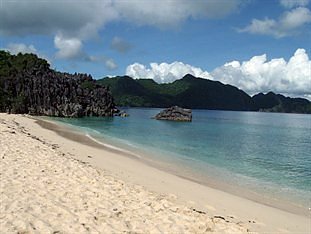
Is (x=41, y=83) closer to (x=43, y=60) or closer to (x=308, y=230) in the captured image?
(x=43, y=60)

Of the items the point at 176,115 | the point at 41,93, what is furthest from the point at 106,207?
the point at 41,93

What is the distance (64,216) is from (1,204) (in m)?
1.74

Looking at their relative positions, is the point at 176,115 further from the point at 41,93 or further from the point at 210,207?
the point at 210,207

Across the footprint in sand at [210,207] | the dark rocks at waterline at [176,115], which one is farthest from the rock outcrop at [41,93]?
the footprint in sand at [210,207]

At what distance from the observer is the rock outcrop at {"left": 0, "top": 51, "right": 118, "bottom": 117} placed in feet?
337

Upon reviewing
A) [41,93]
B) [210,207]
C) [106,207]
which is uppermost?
[41,93]

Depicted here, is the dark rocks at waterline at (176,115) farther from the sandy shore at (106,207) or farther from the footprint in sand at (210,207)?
the footprint in sand at (210,207)

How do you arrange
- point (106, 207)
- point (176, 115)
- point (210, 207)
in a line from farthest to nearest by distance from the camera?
point (176, 115)
point (210, 207)
point (106, 207)

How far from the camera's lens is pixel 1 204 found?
866 centimetres

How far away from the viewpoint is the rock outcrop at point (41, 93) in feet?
337

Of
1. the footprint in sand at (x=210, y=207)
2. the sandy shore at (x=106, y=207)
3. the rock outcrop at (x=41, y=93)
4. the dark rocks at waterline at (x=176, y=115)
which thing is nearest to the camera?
the sandy shore at (x=106, y=207)

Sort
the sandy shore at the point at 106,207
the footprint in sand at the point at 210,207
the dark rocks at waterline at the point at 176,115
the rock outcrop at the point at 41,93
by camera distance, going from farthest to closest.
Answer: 1. the dark rocks at waterline at the point at 176,115
2. the rock outcrop at the point at 41,93
3. the footprint in sand at the point at 210,207
4. the sandy shore at the point at 106,207

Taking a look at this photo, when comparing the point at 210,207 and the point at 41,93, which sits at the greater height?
the point at 41,93

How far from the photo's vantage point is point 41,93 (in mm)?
109000
